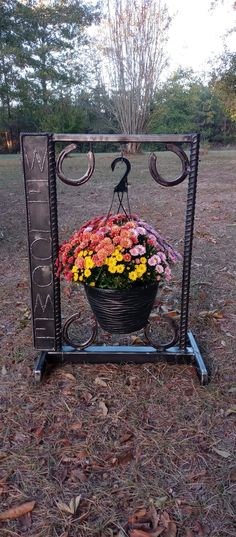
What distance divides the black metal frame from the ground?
0.09 meters

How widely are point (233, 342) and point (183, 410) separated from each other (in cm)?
76

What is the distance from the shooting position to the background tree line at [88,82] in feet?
42.9

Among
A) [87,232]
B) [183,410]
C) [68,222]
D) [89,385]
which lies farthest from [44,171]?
[68,222]

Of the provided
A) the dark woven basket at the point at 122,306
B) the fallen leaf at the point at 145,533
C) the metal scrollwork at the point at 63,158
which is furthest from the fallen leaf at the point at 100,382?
the metal scrollwork at the point at 63,158

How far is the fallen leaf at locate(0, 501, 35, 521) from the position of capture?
135 cm

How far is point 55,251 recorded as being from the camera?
2078 millimetres

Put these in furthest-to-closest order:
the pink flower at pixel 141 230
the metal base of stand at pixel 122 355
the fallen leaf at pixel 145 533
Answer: the metal base of stand at pixel 122 355 < the pink flower at pixel 141 230 < the fallen leaf at pixel 145 533

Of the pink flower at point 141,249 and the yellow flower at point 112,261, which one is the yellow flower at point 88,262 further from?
the pink flower at point 141,249

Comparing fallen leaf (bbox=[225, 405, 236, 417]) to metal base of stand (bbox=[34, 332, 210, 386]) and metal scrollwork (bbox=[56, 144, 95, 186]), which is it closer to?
metal base of stand (bbox=[34, 332, 210, 386])

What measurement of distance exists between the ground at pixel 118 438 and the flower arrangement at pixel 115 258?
0.55m

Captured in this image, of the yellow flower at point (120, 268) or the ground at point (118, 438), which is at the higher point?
the yellow flower at point (120, 268)

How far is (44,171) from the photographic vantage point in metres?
1.94

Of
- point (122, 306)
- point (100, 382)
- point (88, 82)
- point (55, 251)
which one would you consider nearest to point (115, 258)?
point (122, 306)

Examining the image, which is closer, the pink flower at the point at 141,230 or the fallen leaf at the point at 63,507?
the fallen leaf at the point at 63,507
